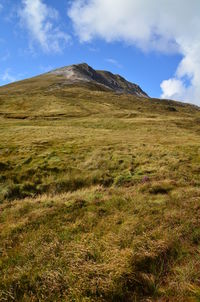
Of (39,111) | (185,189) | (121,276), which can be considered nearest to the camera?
(121,276)

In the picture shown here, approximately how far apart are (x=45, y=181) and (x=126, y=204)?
280 inches

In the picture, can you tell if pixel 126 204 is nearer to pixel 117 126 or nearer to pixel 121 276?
pixel 121 276

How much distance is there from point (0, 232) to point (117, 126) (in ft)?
147

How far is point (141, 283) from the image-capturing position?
5.61m

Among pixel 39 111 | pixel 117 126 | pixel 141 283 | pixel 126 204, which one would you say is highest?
pixel 39 111

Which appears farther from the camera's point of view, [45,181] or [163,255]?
[45,181]

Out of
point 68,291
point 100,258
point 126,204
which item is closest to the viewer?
point 68,291

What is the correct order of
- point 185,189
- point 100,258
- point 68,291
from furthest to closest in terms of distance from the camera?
point 185,189 → point 100,258 → point 68,291

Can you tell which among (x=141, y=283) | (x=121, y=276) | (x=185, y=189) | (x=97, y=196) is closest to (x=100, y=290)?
(x=121, y=276)

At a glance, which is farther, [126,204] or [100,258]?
[126,204]

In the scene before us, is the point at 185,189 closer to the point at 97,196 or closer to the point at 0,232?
the point at 97,196

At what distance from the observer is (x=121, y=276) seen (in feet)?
18.5

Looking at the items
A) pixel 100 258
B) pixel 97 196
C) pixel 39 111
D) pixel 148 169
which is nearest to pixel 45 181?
pixel 97 196

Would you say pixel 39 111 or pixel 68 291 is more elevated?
pixel 39 111
